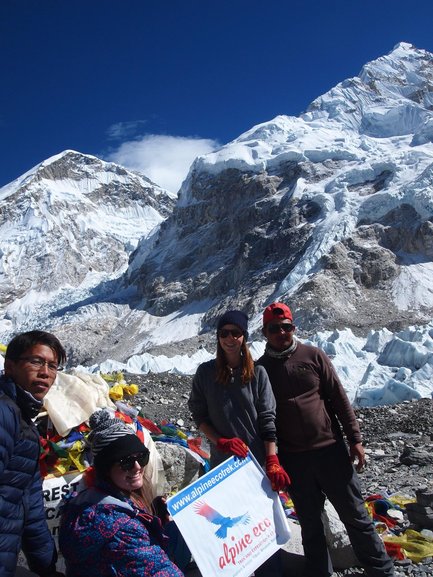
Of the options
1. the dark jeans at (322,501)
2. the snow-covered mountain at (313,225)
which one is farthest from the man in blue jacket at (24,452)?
the snow-covered mountain at (313,225)

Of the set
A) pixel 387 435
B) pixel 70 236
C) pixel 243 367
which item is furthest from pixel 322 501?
pixel 70 236

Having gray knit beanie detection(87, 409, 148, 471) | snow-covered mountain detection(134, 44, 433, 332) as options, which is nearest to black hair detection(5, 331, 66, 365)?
gray knit beanie detection(87, 409, 148, 471)

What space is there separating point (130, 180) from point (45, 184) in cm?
3068

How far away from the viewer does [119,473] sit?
2.25 metres

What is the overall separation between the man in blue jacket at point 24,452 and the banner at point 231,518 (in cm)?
66

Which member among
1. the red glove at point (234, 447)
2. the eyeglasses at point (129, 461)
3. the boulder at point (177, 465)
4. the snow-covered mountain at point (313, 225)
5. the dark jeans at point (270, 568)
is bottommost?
the dark jeans at point (270, 568)

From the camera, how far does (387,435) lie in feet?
31.4

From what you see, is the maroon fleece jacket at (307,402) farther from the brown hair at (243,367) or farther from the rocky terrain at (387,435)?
the rocky terrain at (387,435)

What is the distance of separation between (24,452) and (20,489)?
0.53ft

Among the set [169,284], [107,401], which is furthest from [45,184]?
[107,401]

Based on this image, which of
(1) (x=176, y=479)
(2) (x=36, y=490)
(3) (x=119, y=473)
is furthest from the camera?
(1) (x=176, y=479)

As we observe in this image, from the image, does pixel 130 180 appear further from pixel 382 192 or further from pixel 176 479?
pixel 176 479

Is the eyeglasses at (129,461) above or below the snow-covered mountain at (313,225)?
below

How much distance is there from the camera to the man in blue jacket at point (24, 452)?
2.21 meters
